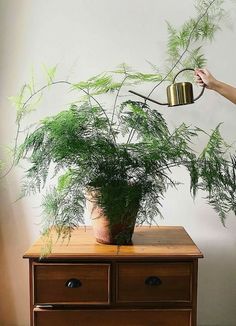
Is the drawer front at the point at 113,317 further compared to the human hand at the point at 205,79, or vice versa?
the human hand at the point at 205,79

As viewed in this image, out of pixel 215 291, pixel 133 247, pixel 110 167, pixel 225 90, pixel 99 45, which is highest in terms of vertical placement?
pixel 99 45

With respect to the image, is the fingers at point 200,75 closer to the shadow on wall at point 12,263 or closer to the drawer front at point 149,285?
the drawer front at point 149,285

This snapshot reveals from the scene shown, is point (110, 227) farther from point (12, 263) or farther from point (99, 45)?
point (99, 45)

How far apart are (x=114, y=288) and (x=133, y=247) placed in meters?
0.17

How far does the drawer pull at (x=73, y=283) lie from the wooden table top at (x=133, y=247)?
89mm

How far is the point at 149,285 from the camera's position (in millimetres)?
1506

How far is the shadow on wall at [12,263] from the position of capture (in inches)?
81.0

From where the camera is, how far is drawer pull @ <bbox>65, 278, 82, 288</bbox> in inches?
58.9

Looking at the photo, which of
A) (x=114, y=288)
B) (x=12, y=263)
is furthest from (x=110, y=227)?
(x=12, y=263)

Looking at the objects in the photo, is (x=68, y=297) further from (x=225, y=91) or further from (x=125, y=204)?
(x=225, y=91)

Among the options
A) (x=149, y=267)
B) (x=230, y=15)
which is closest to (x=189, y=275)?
(x=149, y=267)

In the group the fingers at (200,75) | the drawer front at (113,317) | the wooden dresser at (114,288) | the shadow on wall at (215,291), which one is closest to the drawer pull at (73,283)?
the wooden dresser at (114,288)

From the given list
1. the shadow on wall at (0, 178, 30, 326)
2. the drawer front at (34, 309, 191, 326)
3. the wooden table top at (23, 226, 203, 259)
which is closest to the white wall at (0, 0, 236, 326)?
the shadow on wall at (0, 178, 30, 326)

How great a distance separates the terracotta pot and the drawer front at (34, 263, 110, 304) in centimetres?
14
